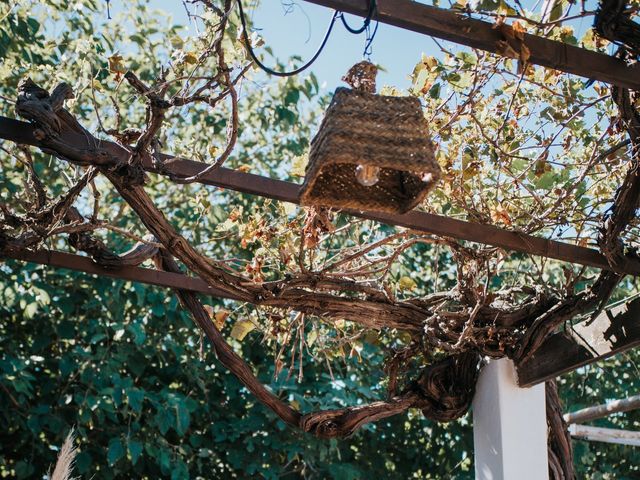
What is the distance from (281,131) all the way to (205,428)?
2.03 metres

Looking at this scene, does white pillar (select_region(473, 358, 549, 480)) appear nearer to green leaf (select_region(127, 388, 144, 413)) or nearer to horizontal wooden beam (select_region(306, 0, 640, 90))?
horizontal wooden beam (select_region(306, 0, 640, 90))

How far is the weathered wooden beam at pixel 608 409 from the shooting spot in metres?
3.29

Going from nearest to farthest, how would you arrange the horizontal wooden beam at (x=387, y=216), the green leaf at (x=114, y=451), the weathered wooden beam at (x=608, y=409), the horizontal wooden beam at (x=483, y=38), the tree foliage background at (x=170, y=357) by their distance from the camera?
1. the horizontal wooden beam at (x=483, y=38)
2. the horizontal wooden beam at (x=387, y=216)
3. the weathered wooden beam at (x=608, y=409)
4. the green leaf at (x=114, y=451)
5. the tree foliage background at (x=170, y=357)

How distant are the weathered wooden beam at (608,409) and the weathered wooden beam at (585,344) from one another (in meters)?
0.40

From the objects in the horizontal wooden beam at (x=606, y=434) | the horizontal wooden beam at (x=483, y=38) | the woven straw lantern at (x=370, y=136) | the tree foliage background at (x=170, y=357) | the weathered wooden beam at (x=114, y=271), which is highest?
the tree foliage background at (x=170, y=357)

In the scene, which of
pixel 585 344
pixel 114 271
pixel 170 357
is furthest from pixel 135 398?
pixel 585 344

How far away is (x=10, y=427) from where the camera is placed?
4891 mm

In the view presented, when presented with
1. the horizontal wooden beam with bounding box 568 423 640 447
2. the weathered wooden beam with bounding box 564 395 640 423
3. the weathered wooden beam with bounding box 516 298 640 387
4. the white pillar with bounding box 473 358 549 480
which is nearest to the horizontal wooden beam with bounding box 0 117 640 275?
the weathered wooden beam with bounding box 516 298 640 387

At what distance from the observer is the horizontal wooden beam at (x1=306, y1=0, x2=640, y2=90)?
5.73 feet

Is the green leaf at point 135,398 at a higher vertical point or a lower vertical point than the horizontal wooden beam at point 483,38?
higher

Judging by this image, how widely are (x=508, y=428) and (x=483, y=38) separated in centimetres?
160

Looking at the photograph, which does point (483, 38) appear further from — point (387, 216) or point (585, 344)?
point (585, 344)

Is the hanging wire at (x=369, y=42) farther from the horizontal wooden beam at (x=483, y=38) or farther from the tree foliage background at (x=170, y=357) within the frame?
the tree foliage background at (x=170, y=357)

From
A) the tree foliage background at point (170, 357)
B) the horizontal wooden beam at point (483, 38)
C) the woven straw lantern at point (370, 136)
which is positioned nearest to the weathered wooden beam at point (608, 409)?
the tree foliage background at point (170, 357)
